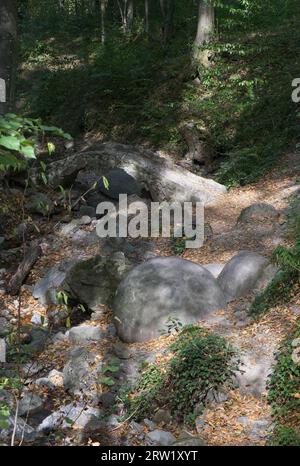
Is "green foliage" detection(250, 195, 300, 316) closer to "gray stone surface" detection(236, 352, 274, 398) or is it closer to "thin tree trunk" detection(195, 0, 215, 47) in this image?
"gray stone surface" detection(236, 352, 274, 398)

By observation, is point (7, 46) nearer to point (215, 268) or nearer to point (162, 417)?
point (215, 268)

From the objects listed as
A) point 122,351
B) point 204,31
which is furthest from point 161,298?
point 204,31

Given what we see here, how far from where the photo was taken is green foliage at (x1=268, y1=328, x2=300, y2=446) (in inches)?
162

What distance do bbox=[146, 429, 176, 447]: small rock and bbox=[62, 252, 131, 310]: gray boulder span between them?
2.55m

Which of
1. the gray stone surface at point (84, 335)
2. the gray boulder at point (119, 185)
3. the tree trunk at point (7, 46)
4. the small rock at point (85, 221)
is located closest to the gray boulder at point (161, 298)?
the gray stone surface at point (84, 335)

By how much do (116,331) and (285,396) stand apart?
2526mm

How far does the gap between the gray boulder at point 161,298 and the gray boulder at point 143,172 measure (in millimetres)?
3306

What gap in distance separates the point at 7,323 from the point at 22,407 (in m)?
1.96

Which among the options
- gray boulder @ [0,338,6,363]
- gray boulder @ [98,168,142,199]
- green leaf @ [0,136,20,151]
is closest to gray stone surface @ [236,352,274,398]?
gray boulder @ [0,338,6,363]

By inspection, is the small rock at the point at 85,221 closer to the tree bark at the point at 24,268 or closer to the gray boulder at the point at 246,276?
the tree bark at the point at 24,268

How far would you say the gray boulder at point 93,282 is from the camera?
6902 millimetres

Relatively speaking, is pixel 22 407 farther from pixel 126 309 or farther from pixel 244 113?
pixel 244 113

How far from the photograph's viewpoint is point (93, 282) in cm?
696
